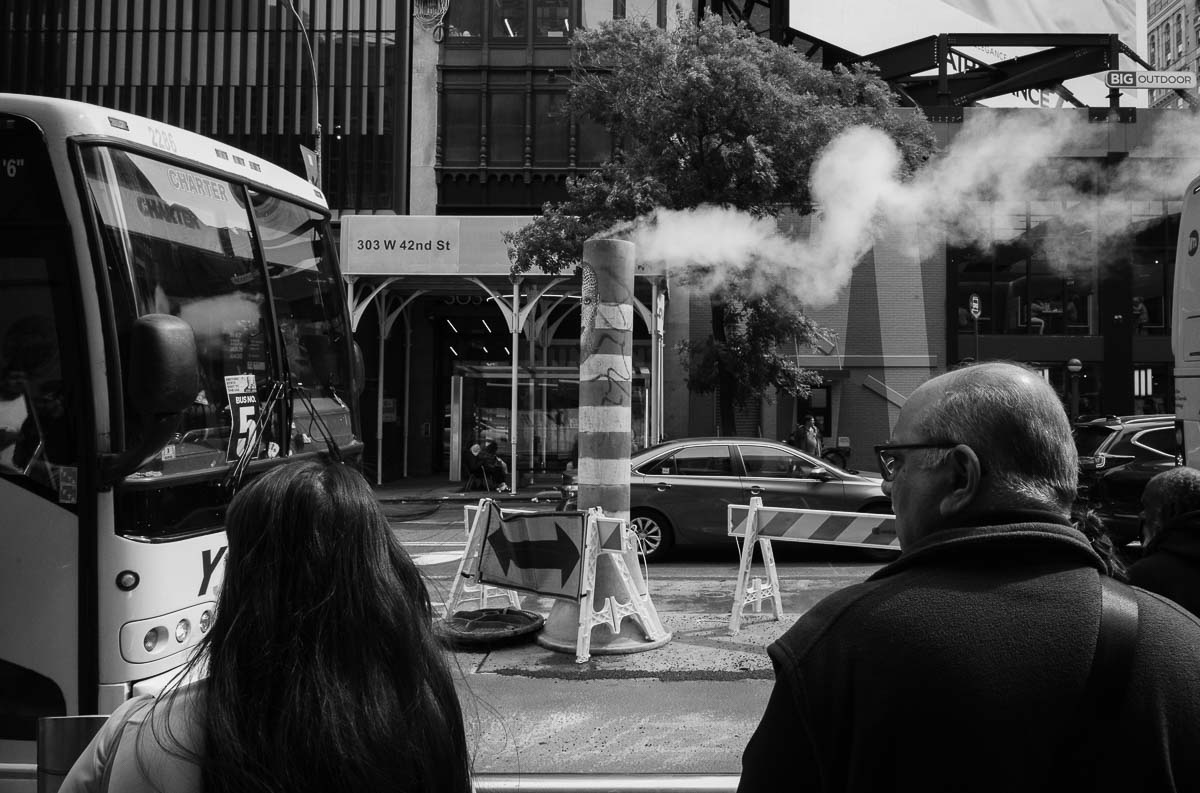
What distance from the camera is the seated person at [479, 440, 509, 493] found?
2003 cm

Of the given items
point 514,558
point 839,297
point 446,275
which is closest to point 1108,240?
point 839,297

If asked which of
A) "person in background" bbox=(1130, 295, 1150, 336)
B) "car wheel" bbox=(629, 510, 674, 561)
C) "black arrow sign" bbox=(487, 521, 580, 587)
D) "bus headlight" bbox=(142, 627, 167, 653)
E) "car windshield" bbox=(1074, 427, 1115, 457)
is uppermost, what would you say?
"person in background" bbox=(1130, 295, 1150, 336)

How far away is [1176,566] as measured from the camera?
9.71ft

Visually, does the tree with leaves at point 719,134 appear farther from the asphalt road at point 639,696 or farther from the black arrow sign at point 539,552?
the black arrow sign at point 539,552

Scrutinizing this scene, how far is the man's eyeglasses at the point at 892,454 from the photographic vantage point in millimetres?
1635

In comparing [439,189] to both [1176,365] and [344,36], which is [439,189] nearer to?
[344,36]

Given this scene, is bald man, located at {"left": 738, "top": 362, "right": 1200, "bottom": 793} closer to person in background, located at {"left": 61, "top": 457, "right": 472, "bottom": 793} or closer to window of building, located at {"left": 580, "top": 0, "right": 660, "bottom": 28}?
person in background, located at {"left": 61, "top": 457, "right": 472, "bottom": 793}

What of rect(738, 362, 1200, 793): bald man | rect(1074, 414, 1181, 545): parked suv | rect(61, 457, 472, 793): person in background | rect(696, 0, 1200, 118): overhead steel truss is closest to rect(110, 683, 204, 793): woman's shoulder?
rect(61, 457, 472, 793): person in background

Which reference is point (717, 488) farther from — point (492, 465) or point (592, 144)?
point (592, 144)

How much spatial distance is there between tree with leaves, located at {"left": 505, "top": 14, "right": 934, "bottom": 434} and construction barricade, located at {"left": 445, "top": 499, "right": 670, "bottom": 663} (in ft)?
29.6

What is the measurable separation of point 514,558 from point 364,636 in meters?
5.61

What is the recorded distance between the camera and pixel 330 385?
5.62m

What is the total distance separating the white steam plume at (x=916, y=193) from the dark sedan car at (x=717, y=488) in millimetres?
4313

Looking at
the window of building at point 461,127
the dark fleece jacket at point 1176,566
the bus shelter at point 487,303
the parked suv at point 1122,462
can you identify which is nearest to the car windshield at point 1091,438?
the parked suv at point 1122,462
